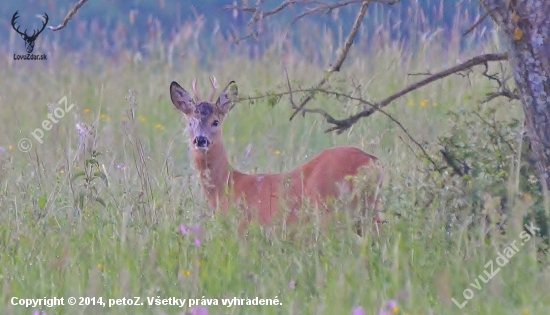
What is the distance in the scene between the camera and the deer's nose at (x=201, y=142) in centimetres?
711

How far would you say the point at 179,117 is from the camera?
10.5m

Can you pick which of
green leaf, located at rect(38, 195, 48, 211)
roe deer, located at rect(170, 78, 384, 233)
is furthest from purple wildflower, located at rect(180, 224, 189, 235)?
green leaf, located at rect(38, 195, 48, 211)

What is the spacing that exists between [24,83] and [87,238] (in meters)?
6.71

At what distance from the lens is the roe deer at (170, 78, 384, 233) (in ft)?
19.8

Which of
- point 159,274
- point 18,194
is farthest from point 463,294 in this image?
point 18,194

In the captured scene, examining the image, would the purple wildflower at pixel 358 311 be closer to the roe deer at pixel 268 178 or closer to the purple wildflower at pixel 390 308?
the purple wildflower at pixel 390 308

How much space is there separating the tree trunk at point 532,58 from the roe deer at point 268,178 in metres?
0.74

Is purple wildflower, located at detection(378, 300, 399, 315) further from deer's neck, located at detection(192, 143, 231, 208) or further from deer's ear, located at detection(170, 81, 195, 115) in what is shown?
deer's ear, located at detection(170, 81, 195, 115)

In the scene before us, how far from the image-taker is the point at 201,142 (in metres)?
7.11

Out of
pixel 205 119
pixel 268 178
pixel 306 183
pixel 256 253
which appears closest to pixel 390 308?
pixel 256 253

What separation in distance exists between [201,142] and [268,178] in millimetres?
555

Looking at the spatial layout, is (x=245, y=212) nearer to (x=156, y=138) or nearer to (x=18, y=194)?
(x=18, y=194)

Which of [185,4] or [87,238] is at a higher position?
[185,4]

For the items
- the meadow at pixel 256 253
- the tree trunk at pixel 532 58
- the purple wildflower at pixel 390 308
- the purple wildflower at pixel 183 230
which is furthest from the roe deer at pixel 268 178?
the purple wildflower at pixel 390 308
